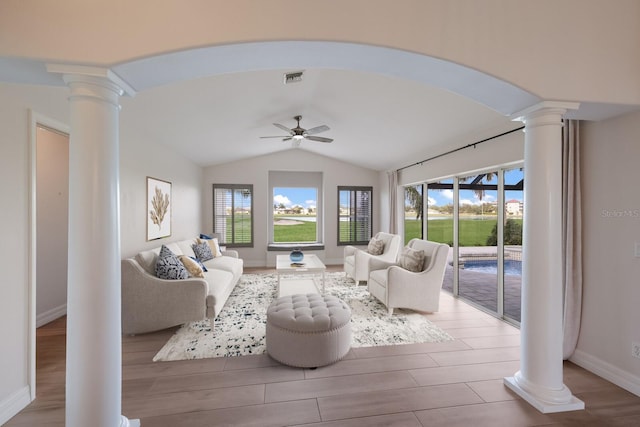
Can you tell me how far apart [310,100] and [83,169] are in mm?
3013

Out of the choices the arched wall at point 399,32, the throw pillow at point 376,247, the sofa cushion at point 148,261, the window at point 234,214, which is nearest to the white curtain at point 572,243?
the arched wall at point 399,32

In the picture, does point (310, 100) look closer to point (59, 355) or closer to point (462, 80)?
point (462, 80)

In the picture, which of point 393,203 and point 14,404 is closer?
point 14,404

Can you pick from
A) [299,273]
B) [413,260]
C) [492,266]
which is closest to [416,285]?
[413,260]

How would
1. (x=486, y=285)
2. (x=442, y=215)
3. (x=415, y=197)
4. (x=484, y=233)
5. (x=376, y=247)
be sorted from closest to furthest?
(x=484, y=233) < (x=486, y=285) < (x=442, y=215) < (x=376, y=247) < (x=415, y=197)

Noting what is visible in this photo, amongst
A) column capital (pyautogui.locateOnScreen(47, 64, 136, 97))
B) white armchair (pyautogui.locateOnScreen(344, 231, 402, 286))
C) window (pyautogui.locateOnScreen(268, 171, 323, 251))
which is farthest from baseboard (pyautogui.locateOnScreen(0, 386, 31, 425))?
window (pyautogui.locateOnScreen(268, 171, 323, 251))

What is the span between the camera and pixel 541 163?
2.09 meters

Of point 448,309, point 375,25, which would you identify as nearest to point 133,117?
point 375,25

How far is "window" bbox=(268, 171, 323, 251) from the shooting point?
294 inches

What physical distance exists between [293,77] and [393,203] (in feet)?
13.3

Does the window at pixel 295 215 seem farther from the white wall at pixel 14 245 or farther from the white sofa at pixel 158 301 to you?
the white wall at pixel 14 245

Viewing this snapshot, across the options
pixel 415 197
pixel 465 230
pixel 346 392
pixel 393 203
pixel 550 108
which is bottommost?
pixel 346 392

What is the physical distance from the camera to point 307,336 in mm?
2459

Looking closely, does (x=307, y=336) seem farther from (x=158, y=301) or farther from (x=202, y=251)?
(x=202, y=251)
